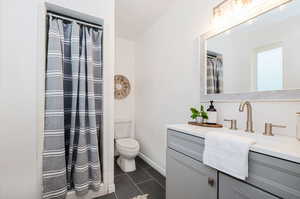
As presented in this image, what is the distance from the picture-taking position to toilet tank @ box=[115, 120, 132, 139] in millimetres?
2619

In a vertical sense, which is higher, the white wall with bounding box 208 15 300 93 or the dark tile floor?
the white wall with bounding box 208 15 300 93

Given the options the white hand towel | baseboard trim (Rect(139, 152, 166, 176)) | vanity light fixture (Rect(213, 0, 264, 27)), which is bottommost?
baseboard trim (Rect(139, 152, 166, 176))

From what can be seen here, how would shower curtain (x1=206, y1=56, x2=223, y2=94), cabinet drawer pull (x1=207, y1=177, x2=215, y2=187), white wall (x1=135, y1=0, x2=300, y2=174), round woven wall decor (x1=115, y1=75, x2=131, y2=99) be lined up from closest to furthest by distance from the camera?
cabinet drawer pull (x1=207, y1=177, x2=215, y2=187), white wall (x1=135, y1=0, x2=300, y2=174), shower curtain (x1=206, y1=56, x2=223, y2=94), round woven wall decor (x1=115, y1=75, x2=131, y2=99)

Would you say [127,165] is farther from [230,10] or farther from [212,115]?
[230,10]

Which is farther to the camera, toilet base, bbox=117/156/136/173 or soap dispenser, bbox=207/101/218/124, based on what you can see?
toilet base, bbox=117/156/136/173

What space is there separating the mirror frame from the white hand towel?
462mm

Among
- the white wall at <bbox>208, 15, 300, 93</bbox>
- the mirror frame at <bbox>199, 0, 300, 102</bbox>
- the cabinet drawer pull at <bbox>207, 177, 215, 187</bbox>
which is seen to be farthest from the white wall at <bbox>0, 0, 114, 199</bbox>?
the white wall at <bbox>208, 15, 300, 93</bbox>

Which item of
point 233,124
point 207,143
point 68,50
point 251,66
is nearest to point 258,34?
point 251,66

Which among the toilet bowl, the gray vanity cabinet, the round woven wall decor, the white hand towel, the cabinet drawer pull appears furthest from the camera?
the round woven wall decor

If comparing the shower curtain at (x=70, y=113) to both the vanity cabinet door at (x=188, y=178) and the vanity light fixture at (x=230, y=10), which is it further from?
the vanity light fixture at (x=230, y=10)

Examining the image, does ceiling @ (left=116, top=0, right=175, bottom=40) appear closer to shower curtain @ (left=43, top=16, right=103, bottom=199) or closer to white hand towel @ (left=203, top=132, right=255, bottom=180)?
shower curtain @ (left=43, top=16, right=103, bottom=199)

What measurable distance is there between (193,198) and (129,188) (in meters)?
1.02

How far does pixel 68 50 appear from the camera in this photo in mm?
1515

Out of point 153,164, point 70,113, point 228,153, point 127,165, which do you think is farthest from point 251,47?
point 127,165
